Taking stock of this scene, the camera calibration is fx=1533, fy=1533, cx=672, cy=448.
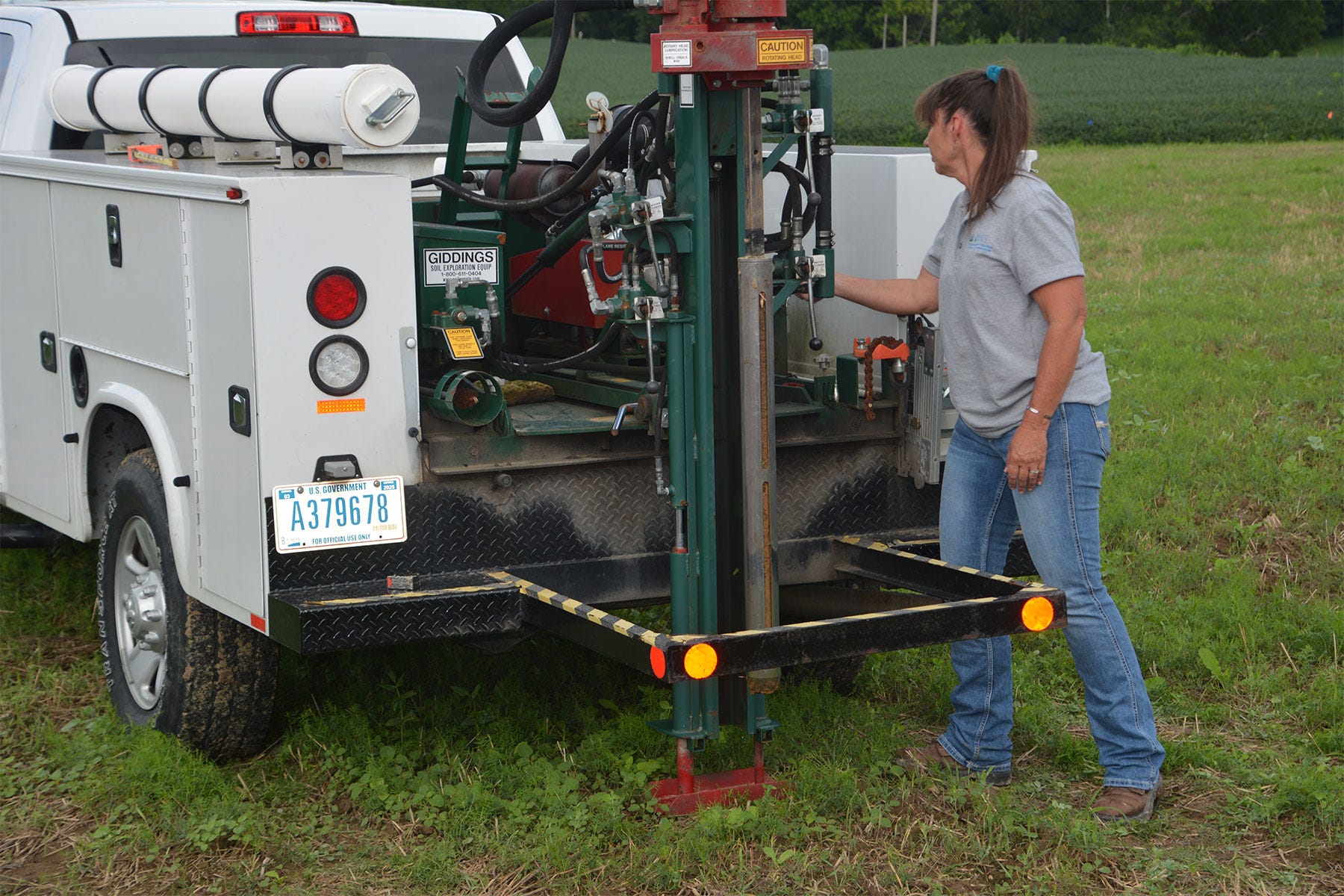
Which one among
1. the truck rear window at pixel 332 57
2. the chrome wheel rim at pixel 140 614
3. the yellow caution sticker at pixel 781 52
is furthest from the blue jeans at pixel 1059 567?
Answer: the truck rear window at pixel 332 57

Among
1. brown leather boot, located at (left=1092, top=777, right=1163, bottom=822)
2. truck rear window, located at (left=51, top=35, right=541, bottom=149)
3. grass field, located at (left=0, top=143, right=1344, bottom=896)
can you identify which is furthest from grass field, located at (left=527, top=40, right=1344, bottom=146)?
brown leather boot, located at (left=1092, top=777, right=1163, bottom=822)

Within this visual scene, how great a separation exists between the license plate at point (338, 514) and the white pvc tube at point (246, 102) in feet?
3.00

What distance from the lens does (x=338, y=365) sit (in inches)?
150

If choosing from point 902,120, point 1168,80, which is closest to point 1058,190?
point 902,120

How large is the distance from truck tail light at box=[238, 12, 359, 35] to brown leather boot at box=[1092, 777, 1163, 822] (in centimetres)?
410

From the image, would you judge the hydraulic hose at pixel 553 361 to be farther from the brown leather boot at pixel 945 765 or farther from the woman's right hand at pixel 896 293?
the brown leather boot at pixel 945 765

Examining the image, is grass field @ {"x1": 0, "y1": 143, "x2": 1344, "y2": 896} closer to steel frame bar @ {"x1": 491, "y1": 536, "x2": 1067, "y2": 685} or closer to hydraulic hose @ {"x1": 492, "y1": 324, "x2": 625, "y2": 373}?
steel frame bar @ {"x1": 491, "y1": 536, "x2": 1067, "y2": 685}

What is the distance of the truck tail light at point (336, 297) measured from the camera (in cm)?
376

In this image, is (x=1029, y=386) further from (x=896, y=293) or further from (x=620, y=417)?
(x=620, y=417)

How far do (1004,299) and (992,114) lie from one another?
0.49m

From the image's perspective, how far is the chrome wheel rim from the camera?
14.9ft

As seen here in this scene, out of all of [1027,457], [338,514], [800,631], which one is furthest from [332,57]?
[800,631]

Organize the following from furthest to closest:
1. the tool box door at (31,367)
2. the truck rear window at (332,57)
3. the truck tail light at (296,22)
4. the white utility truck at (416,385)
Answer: the truck tail light at (296,22) → the truck rear window at (332,57) → the tool box door at (31,367) → the white utility truck at (416,385)

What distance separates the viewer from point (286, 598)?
148 inches
